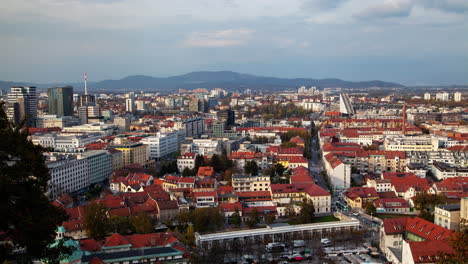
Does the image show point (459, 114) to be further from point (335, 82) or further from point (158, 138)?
point (335, 82)

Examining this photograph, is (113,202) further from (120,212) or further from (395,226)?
(395,226)

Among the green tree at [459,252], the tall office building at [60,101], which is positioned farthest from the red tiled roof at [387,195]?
the tall office building at [60,101]

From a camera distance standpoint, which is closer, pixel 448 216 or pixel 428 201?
pixel 448 216

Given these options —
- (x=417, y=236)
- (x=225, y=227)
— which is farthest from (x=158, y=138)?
(x=417, y=236)

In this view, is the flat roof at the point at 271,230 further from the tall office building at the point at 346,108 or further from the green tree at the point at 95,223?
the tall office building at the point at 346,108

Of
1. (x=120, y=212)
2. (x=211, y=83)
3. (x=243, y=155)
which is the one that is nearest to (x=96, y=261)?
(x=120, y=212)

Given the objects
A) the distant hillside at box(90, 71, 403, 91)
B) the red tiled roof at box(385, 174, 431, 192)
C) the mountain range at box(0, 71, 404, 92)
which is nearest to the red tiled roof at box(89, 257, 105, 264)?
the red tiled roof at box(385, 174, 431, 192)
